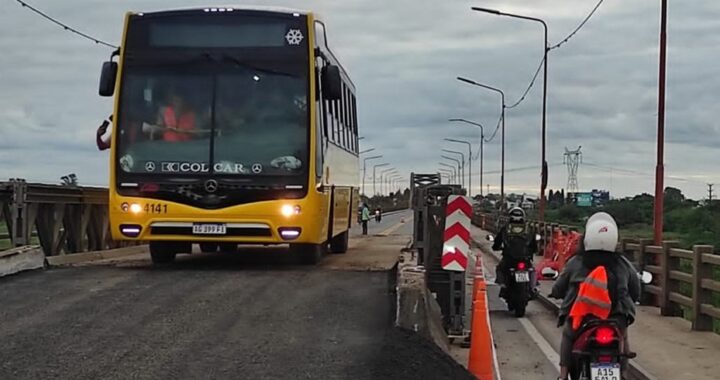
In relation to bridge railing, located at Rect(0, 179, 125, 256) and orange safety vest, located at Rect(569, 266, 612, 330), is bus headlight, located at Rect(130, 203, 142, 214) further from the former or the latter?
orange safety vest, located at Rect(569, 266, 612, 330)

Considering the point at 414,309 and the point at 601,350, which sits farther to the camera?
the point at 414,309

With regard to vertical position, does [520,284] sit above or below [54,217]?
below

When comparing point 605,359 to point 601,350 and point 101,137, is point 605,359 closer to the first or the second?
point 601,350

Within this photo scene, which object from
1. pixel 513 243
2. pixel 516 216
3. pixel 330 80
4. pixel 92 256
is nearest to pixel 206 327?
pixel 330 80

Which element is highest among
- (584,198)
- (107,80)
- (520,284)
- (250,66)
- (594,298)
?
(250,66)

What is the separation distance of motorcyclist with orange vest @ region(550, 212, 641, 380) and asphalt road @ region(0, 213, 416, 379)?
1401 millimetres

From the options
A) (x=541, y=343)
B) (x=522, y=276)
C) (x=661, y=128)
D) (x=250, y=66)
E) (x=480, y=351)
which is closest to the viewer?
(x=480, y=351)

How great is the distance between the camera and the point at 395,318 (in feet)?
32.6

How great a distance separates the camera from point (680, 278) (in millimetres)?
15133

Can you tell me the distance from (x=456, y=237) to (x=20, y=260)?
17.9 ft

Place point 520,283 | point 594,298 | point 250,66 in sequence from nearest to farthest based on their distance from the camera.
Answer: point 594,298 < point 250,66 < point 520,283

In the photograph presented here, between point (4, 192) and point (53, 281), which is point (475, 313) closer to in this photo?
point (53, 281)

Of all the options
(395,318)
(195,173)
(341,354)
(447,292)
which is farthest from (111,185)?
(341,354)

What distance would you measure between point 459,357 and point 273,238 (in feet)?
13.2
